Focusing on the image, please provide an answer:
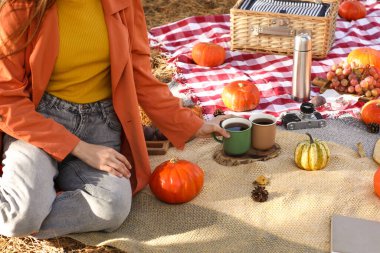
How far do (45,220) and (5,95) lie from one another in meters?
0.48

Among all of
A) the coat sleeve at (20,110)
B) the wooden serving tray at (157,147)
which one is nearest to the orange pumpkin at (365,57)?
the wooden serving tray at (157,147)

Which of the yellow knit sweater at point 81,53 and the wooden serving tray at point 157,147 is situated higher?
the yellow knit sweater at point 81,53

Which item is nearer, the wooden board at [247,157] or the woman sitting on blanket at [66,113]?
the woman sitting on blanket at [66,113]

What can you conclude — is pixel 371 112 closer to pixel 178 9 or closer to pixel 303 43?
pixel 303 43

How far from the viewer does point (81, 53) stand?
2447mm

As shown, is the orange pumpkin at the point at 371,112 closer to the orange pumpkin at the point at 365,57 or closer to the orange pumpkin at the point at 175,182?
the orange pumpkin at the point at 365,57

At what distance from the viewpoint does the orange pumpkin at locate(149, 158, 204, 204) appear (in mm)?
2613

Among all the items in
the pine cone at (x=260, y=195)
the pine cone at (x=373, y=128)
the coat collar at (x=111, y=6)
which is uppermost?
the coat collar at (x=111, y=6)

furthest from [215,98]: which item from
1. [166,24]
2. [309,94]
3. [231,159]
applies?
[166,24]

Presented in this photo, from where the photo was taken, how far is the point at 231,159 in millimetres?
2947

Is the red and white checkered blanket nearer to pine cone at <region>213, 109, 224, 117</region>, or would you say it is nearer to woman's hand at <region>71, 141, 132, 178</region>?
pine cone at <region>213, 109, 224, 117</region>

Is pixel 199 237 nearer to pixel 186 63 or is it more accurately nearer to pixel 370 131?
pixel 370 131

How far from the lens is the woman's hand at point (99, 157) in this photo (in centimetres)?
244

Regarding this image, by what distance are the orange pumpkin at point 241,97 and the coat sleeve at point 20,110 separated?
4.05 ft
